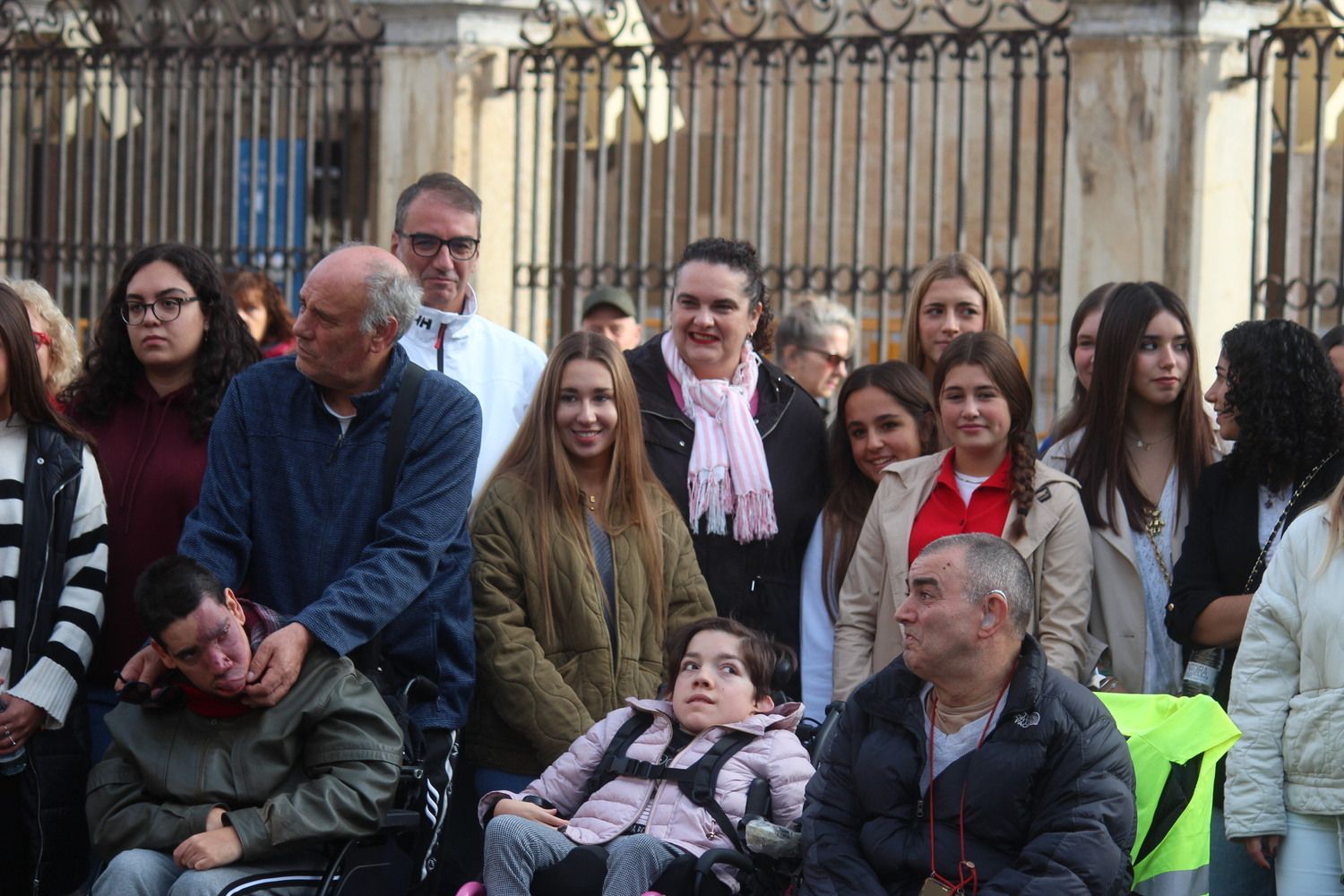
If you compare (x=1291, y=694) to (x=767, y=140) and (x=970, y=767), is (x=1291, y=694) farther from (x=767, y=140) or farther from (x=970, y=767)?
(x=767, y=140)

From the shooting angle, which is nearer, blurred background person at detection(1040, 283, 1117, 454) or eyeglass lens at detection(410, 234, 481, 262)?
eyeglass lens at detection(410, 234, 481, 262)

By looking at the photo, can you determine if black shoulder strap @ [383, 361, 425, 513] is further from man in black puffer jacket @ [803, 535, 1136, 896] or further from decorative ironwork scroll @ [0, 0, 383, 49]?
decorative ironwork scroll @ [0, 0, 383, 49]

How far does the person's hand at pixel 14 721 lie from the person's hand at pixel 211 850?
2.85ft

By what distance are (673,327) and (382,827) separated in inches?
77.8

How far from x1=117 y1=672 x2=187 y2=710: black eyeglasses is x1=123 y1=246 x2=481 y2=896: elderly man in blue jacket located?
0.32 m

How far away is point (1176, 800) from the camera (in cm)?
443

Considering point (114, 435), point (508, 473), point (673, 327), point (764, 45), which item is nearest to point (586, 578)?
point (508, 473)

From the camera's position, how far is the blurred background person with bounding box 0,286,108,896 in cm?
509

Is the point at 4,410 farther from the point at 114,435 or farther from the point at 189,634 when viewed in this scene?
the point at 189,634

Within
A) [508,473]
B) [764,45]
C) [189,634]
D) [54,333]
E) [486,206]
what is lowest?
[189,634]

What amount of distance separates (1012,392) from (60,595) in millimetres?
2767

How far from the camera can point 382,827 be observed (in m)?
Result: 4.49

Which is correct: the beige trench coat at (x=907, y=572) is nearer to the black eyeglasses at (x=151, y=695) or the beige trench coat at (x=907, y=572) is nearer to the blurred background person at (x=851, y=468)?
the blurred background person at (x=851, y=468)

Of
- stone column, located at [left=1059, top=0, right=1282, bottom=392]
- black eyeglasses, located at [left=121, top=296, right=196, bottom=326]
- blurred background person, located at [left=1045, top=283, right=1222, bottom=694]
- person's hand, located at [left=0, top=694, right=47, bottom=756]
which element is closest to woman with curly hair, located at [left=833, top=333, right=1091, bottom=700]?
blurred background person, located at [left=1045, top=283, right=1222, bottom=694]
